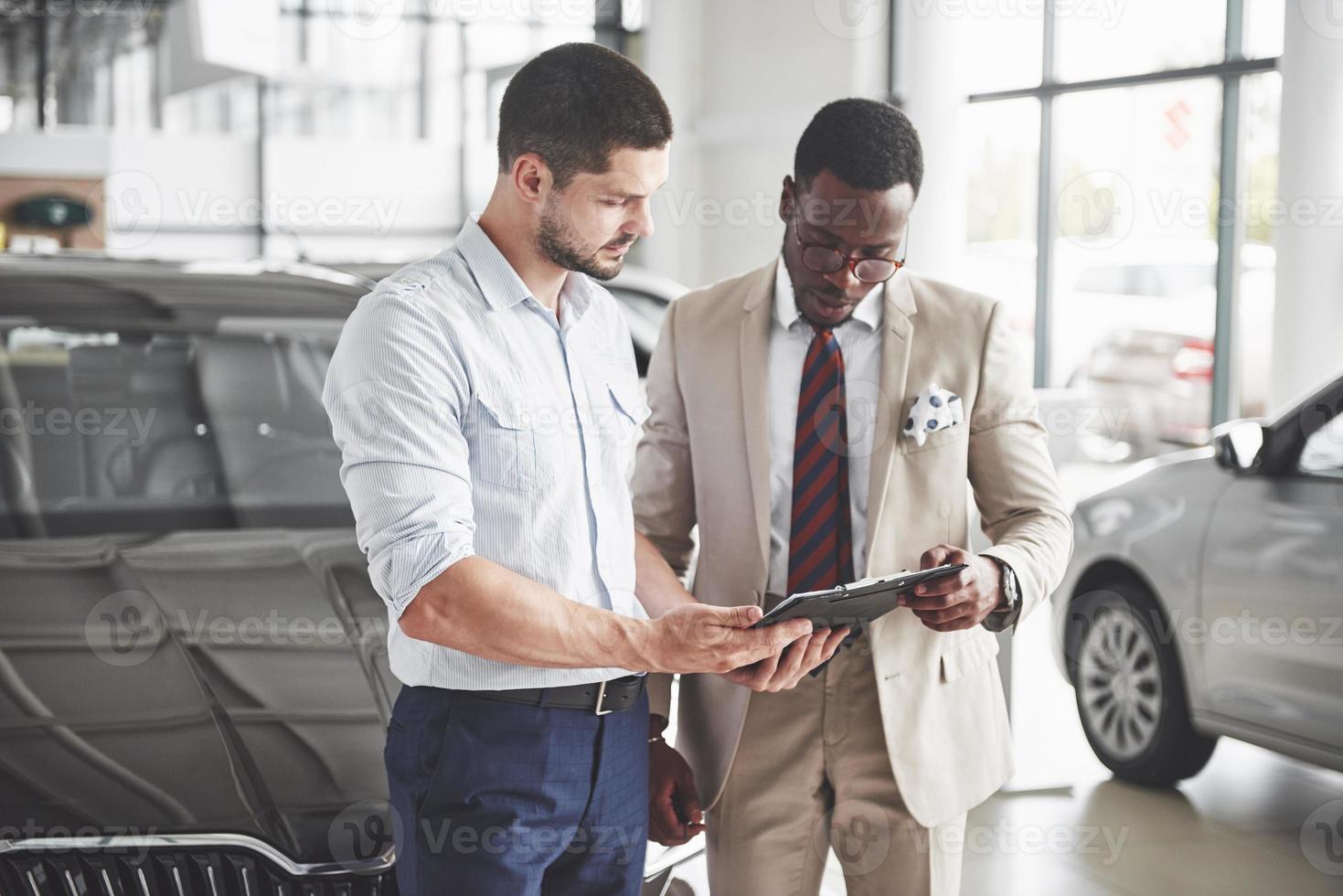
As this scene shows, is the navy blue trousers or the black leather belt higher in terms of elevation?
the black leather belt

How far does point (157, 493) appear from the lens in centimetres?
269

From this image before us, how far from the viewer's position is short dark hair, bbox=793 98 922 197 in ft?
5.59

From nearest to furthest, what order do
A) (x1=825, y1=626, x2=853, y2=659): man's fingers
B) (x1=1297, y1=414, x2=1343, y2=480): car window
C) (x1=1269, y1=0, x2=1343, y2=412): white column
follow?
(x1=825, y1=626, x2=853, y2=659): man's fingers, (x1=1297, y1=414, x2=1343, y2=480): car window, (x1=1269, y1=0, x2=1343, y2=412): white column

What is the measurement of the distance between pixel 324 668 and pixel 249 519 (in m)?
0.59

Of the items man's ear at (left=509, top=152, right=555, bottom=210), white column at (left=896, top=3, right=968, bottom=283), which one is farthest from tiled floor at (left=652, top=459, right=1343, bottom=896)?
white column at (left=896, top=3, right=968, bottom=283)

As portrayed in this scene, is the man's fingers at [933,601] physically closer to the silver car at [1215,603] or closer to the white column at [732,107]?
the silver car at [1215,603]

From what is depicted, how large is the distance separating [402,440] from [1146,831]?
306 centimetres

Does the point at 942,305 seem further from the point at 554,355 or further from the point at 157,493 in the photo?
the point at 157,493

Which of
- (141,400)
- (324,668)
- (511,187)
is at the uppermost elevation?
(511,187)

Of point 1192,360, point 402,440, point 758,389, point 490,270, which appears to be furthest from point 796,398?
point 1192,360

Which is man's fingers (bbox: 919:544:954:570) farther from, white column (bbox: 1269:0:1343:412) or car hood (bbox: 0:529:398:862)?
white column (bbox: 1269:0:1343:412)

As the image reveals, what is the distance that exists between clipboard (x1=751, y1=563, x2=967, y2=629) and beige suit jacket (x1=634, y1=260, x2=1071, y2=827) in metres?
0.19

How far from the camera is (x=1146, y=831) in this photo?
12.2 ft

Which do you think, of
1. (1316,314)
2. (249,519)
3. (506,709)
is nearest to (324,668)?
(249,519)
